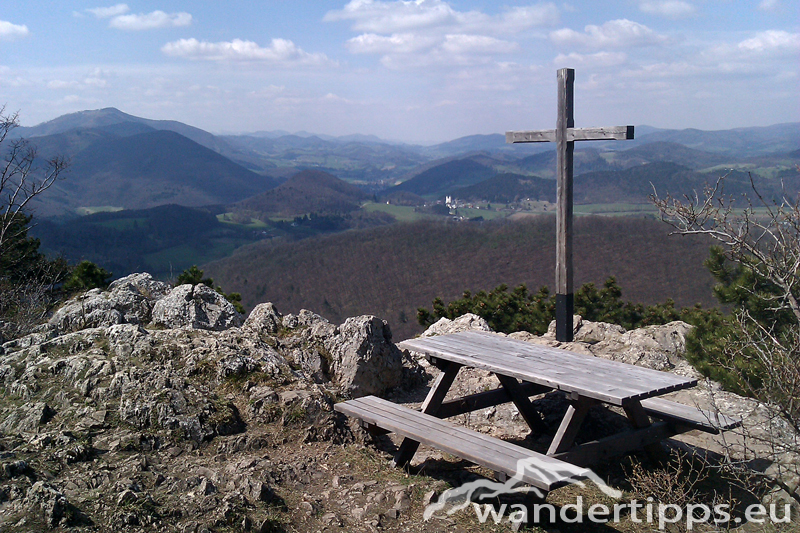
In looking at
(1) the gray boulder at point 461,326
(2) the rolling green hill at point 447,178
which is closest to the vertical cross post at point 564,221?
(1) the gray boulder at point 461,326

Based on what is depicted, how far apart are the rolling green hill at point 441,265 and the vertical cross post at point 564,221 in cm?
2719

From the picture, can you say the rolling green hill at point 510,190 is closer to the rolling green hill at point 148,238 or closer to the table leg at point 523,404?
the rolling green hill at point 148,238

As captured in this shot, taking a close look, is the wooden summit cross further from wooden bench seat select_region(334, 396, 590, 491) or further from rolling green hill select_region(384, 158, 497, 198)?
rolling green hill select_region(384, 158, 497, 198)

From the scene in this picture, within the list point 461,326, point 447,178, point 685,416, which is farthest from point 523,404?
point 447,178

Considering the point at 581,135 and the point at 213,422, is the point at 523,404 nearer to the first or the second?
the point at 213,422

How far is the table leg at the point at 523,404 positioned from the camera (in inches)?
205

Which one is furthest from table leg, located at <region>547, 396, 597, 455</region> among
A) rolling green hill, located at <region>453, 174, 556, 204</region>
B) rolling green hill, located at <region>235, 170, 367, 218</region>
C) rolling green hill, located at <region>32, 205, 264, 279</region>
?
rolling green hill, located at <region>235, 170, 367, 218</region>

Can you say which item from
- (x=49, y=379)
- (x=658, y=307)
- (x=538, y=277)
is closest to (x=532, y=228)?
(x=538, y=277)

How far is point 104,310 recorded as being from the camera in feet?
21.5

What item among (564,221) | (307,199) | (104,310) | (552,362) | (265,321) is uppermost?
(564,221)

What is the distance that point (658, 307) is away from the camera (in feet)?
38.2

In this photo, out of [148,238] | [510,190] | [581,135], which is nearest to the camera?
[581,135]

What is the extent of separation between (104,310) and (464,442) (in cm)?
455

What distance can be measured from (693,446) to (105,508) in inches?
183
